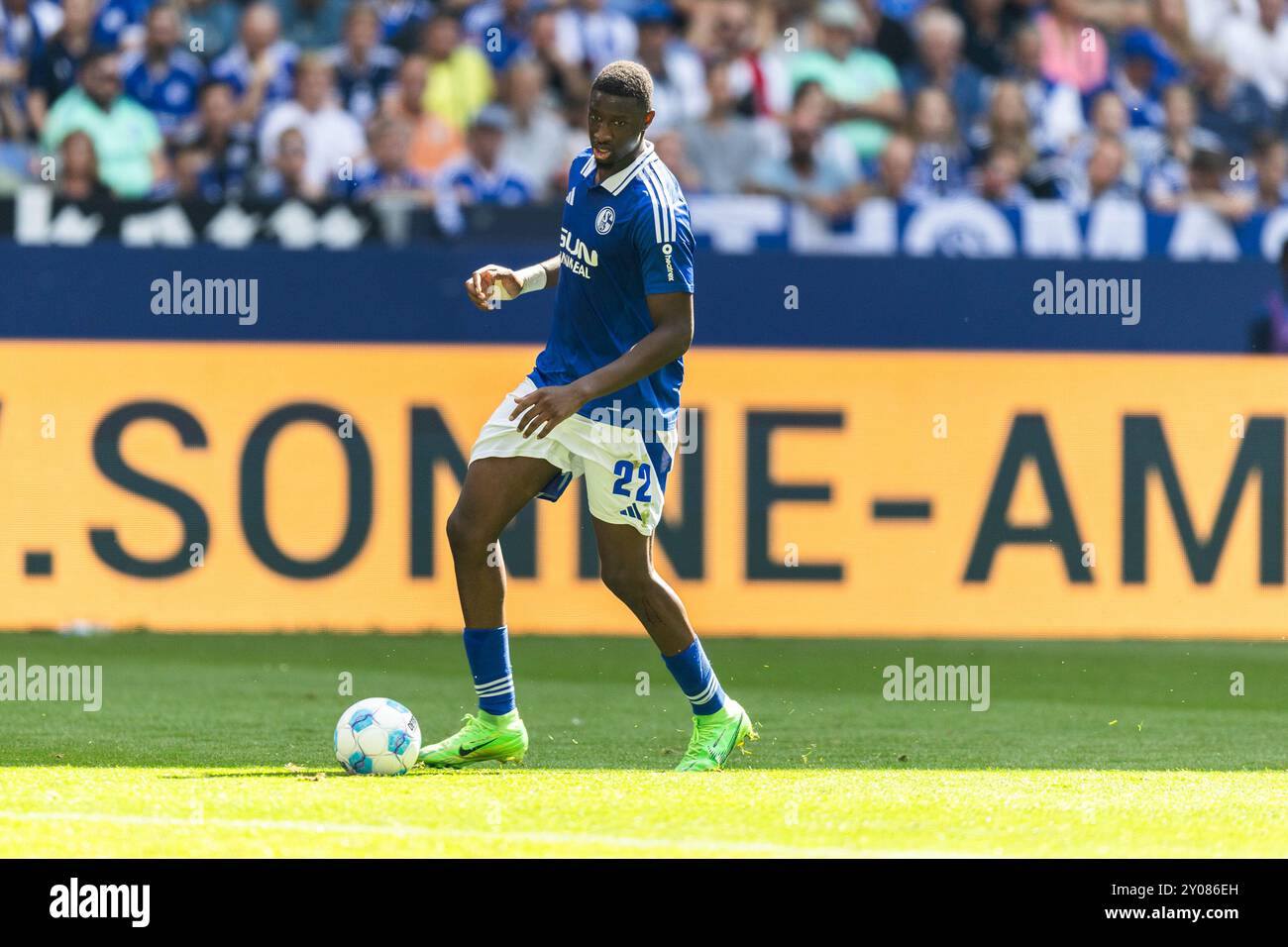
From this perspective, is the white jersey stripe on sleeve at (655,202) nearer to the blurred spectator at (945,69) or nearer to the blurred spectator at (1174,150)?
the blurred spectator at (1174,150)

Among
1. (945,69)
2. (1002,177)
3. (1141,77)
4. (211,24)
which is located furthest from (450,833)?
(1141,77)

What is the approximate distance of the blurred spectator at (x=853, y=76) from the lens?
14023 millimetres

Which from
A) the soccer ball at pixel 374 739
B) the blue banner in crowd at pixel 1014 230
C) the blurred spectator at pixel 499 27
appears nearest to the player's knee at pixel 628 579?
the soccer ball at pixel 374 739

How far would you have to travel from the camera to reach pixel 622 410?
6.76 meters

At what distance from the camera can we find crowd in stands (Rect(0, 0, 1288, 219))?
1288cm

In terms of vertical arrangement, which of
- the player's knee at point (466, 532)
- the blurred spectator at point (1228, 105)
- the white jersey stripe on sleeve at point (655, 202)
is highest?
the blurred spectator at point (1228, 105)

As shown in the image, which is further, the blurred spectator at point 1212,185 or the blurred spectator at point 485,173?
the blurred spectator at point 1212,185

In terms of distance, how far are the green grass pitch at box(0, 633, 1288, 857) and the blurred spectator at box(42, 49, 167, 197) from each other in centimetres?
363

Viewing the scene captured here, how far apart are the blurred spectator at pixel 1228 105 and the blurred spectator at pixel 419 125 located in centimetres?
515

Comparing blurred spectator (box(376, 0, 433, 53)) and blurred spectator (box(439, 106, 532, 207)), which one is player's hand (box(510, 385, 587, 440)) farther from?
blurred spectator (box(376, 0, 433, 53))

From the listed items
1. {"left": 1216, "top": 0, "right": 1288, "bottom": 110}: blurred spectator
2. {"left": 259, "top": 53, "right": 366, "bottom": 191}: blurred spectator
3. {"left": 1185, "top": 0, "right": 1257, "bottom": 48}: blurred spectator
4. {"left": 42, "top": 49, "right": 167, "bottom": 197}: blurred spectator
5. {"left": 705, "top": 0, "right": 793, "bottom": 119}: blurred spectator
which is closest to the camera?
{"left": 42, "top": 49, "right": 167, "bottom": 197}: blurred spectator

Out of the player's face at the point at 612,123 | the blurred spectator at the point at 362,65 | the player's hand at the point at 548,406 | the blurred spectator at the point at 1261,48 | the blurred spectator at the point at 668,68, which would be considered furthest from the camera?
the blurred spectator at the point at 1261,48

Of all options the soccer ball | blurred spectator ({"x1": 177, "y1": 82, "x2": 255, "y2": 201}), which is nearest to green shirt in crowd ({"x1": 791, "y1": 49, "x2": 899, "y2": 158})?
blurred spectator ({"x1": 177, "y1": 82, "x2": 255, "y2": 201})
